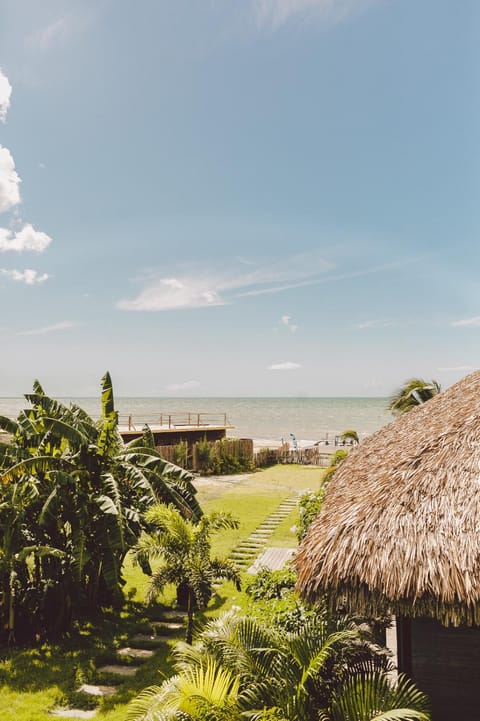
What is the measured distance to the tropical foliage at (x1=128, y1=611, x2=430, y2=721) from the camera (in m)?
4.28

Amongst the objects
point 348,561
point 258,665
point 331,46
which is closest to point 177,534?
point 258,665

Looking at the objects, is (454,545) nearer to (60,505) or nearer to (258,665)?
(258,665)

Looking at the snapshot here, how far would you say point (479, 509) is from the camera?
449cm

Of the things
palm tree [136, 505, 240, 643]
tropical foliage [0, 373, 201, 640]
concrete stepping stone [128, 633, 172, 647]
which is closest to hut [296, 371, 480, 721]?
palm tree [136, 505, 240, 643]

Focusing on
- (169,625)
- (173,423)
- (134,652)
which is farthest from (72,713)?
(173,423)

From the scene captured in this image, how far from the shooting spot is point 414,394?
79.0 ft

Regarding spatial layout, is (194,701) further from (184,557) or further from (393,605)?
(184,557)

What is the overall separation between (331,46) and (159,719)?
14.1m

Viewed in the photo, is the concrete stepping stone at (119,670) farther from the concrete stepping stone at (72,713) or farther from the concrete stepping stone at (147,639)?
the concrete stepping stone at (72,713)

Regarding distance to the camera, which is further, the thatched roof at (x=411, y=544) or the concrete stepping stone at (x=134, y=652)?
the concrete stepping stone at (x=134, y=652)

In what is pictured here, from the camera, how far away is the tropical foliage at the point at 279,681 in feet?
14.0

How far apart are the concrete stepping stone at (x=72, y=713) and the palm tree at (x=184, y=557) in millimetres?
1626

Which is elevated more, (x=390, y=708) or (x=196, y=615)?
(x=390, y=708)

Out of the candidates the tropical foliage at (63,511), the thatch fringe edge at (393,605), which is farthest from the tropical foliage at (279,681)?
the tropical foliage at (63,511)
